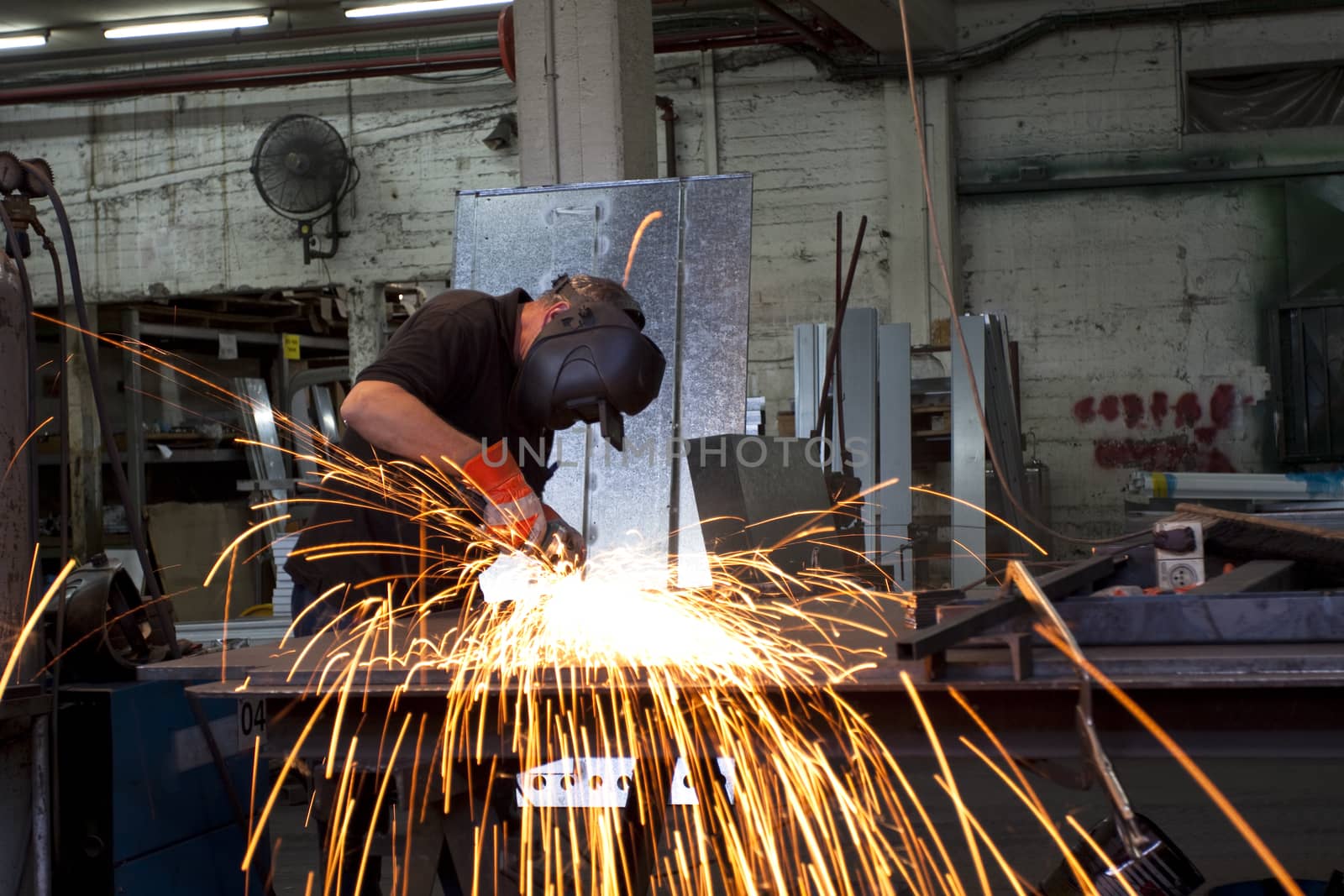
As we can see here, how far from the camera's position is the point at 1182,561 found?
197 centimetres

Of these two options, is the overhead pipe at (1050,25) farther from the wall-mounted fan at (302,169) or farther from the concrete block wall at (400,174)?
the wall-mounted fan at (302,169)

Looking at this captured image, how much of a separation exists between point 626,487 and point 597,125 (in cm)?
128

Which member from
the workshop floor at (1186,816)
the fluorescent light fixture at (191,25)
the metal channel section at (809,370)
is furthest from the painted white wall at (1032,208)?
the workshop floor at (1186,816)

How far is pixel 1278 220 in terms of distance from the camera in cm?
645

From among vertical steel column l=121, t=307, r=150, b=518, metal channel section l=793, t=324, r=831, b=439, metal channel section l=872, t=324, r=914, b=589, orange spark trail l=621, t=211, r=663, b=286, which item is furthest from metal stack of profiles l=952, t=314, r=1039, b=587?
vertical steel column l=121, t=307, r=150, b=518

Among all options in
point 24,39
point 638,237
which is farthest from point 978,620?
point 24,39

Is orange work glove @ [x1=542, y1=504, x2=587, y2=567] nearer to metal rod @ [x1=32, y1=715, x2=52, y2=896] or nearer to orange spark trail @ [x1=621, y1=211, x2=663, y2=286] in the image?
metal rod @ [x1=32, y1=715, x2=52, y2=896]

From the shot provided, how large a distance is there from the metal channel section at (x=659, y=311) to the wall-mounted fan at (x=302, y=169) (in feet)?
10.4

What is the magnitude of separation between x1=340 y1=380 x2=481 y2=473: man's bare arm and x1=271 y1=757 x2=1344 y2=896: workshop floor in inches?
50.2

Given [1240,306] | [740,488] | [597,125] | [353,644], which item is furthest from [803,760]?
[1240,306]

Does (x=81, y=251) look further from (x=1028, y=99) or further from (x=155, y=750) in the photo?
(x=155, y=750)

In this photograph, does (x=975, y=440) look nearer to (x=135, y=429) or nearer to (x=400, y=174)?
(x=400, y=174)

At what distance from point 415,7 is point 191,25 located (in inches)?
53.4

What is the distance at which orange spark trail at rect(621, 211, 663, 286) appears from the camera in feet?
13.0
